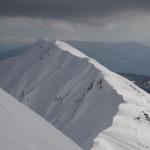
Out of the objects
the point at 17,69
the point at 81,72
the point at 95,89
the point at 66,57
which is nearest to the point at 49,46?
the point at 17,69

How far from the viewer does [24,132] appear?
5809mm

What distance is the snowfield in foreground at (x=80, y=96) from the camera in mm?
42531

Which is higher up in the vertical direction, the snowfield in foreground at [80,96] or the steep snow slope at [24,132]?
the steep snow slope at [24,132]

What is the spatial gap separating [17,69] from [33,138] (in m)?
178

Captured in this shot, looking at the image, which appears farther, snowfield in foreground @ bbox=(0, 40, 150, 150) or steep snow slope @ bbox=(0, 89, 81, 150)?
snowfield in foreground @ bbox=(0, 40, 150, 150)

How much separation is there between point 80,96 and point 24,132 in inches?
3694

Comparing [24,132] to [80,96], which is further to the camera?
[80,96]

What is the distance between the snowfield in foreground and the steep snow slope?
23396mm

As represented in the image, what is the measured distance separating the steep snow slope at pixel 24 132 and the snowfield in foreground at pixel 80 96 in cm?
2340

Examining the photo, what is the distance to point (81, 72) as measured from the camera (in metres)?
120

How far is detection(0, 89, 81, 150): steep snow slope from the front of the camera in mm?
5230

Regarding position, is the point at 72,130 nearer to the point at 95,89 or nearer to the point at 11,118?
the point at 95,89

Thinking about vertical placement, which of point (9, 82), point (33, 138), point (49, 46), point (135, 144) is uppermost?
point (33, 138)

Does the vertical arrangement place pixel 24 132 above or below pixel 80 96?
above
